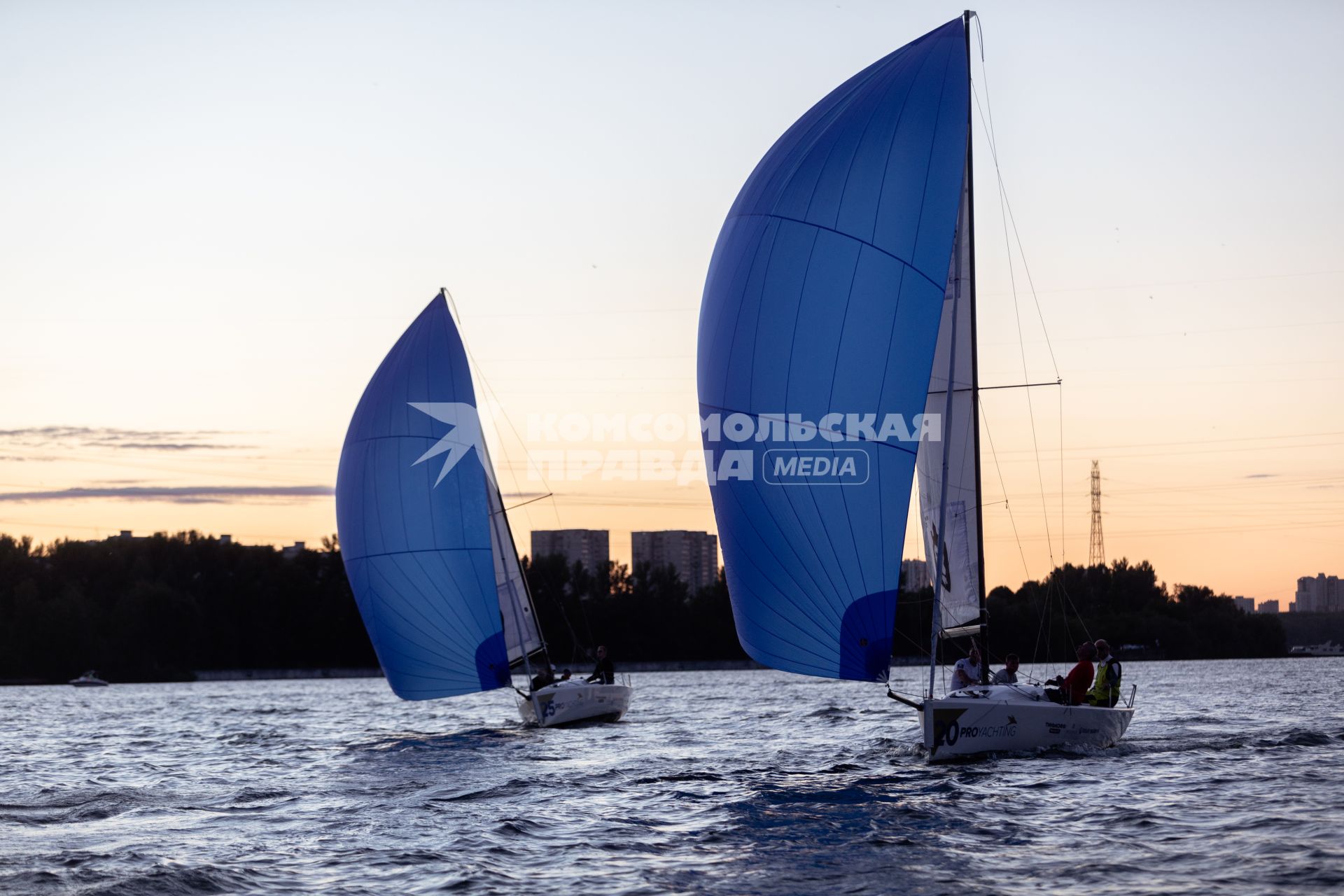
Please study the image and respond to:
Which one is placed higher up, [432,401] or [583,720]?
[432,401]

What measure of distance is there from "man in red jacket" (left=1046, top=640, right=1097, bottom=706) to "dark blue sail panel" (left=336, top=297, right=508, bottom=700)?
13.4 m

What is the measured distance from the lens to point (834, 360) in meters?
16.9

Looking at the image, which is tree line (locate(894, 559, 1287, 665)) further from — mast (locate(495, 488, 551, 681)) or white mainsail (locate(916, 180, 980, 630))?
white mainsail (locate(916, 180, 980, 630))

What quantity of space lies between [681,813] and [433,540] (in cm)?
1398

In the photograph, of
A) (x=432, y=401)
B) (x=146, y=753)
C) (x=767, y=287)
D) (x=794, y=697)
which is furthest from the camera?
(x=794, y=697)

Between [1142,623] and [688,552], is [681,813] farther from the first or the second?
[688,552]

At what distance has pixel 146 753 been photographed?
86.6 ft

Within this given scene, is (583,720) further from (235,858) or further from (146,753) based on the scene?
(235,858)

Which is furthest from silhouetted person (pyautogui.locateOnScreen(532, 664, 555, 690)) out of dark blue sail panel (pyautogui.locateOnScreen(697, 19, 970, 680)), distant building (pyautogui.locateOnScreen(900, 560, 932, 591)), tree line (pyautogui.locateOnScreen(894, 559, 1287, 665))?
tree line (pyautogui.locateOnScreen(894, 559, 1287, 665))

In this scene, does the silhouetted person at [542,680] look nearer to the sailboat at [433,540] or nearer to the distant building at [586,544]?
the sailboat at [433,540]

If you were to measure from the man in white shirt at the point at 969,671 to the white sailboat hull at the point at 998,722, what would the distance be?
0.57 meters

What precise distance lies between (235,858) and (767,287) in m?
8.57

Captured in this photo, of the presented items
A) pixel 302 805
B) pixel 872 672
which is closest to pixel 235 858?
pixel 302 805

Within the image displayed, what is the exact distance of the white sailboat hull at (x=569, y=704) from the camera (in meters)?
28.8
